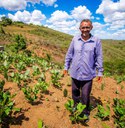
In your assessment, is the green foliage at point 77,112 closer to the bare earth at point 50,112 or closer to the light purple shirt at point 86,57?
the bare earth at point 50,112

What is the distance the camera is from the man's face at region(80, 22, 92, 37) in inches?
155

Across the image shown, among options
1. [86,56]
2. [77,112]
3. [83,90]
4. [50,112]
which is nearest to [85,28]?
[86,56]

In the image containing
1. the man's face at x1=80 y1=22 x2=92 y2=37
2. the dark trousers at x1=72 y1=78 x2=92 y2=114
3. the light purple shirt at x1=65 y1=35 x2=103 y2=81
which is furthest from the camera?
the dark trousers at x1=72 y1=78 x2=92 y2=114

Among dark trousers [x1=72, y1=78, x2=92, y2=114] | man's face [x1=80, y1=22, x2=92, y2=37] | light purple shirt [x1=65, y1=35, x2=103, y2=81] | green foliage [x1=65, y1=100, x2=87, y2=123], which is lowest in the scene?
green foliage [x1=65, y1=100, x2=87, y2=123]

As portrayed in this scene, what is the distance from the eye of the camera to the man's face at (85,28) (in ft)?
12.9

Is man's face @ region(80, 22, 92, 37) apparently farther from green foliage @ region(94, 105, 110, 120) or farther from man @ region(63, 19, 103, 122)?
green foliage @ region(94, 105, 110, 120)

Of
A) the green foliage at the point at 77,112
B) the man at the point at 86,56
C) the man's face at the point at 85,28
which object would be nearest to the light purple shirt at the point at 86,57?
the man at the point at 86,56

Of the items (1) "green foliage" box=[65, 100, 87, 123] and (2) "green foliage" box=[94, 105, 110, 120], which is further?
(2) "green foliage" box=[94, 105, 110, 120]

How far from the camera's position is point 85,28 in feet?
13.0

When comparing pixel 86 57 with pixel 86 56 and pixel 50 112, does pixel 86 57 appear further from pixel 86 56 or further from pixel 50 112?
pixel 50 112

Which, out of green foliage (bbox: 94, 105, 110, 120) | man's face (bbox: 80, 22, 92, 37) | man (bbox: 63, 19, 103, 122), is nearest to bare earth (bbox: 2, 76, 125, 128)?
green foliage (bbox: 94, 105, 110, 120)

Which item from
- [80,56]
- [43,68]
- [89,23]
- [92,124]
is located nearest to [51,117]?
[92,124]

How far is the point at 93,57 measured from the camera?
13.5 ft

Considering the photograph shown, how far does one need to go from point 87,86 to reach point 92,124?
922 millimetres
